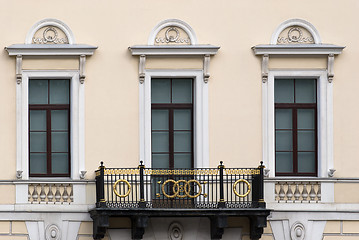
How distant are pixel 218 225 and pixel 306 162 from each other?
3.01 metres

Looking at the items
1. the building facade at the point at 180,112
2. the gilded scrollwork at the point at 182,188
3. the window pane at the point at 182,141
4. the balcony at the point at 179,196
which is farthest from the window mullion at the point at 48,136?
the window pane at the point at 182,141

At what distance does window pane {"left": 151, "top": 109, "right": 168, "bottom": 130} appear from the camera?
32.7 m

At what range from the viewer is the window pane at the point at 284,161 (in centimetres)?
3278

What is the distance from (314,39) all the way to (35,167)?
24.8 ft

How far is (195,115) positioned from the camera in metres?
32.6

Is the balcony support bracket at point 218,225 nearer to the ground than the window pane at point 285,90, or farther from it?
nearer to the ground

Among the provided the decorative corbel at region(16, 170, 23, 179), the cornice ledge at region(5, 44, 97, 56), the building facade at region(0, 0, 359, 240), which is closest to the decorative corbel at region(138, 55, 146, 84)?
the building facade at region(0, 0, 359, 240)

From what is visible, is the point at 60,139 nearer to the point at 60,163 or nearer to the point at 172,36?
the point at 60,163

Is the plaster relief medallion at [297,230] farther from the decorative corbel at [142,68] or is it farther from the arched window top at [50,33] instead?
the arched window top at [50,33]

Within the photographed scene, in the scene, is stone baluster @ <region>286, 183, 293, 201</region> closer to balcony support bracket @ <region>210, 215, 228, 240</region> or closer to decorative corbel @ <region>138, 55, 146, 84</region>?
balcony support bracket @ <region>210, 215, 228, 240</region>

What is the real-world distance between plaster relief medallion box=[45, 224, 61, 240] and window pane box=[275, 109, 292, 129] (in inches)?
235

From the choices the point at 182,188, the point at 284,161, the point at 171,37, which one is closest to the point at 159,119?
the point at 171,37

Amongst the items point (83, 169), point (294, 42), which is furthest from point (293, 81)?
point (83, 169)

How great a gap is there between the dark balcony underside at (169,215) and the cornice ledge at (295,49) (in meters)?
3.96
